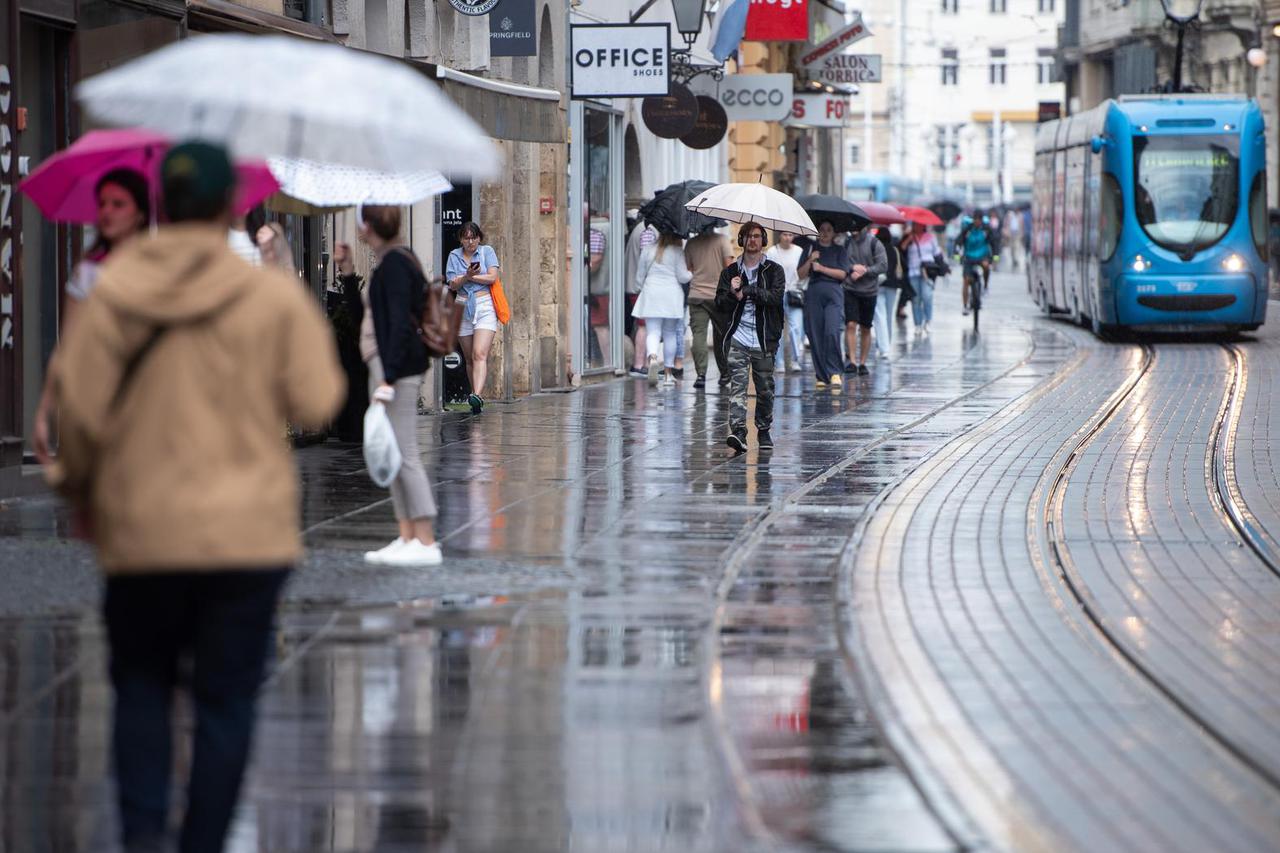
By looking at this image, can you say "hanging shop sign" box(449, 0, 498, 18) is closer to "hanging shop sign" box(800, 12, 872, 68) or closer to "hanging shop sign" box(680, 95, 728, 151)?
"hanging shop sign" box(680, 95, 728, 151)

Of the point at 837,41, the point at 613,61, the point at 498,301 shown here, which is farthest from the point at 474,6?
the point at 837,41

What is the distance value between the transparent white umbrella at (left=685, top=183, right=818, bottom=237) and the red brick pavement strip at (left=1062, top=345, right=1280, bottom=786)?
3.21 meters

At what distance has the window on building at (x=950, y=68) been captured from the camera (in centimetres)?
12094

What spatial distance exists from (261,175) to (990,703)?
3549mm

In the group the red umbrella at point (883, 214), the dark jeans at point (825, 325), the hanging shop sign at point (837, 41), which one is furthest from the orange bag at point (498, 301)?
the hanging shop sign at point (837, 41)

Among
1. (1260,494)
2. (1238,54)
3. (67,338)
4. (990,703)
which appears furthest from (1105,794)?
(1238,54)

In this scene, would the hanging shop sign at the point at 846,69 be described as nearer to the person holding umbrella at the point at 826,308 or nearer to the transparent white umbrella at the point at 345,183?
the person holding umbrella at the point at 826,308

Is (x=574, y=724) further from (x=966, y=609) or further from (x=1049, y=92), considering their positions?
(x=1049, y=92)

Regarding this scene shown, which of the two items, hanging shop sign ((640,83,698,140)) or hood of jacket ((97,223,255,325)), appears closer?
hood of jacket ((97,223,255,325))

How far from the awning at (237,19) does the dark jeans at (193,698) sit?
1119 centimetres

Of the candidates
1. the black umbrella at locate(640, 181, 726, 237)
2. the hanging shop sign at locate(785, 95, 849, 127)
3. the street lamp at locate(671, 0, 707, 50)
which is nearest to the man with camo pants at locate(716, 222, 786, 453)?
the black umbrella at locate(640, 181, 726, 237)

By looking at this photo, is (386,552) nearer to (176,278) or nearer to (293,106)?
(293,106)

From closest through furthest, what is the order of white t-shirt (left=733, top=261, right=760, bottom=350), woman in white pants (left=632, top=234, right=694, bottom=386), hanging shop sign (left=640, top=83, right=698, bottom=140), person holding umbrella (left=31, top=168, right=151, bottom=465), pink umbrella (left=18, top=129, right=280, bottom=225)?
1. person holding umbrella (left=31, top=168, right=151, bottom=465)
2. pink umbrella (left=18, top=129, right=280, bottom=225)
3. white t-shirt (left=733, top=261, right=760, bottom=350)
4. woman in white pants (left=632, top=234, right=694, bottom=386)
5. hanging shop sign (left=640, top=83, right=698, bottom=140)

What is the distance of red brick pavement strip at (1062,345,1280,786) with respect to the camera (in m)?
7.90
